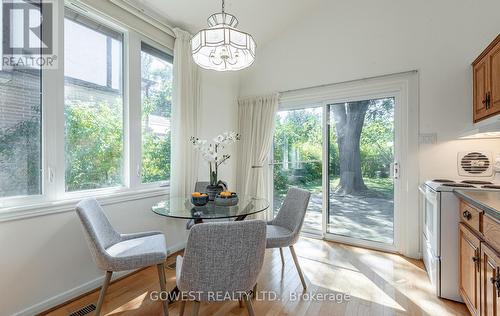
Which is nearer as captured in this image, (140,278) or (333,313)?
(333,313)

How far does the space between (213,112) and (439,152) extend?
2888mm

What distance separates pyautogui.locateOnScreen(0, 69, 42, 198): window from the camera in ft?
5.42

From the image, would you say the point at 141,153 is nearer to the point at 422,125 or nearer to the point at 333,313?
the point at 333,313

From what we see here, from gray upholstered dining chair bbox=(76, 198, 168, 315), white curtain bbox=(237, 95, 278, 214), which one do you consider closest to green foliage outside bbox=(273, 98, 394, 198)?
white curtain bbox=(237, 95, 278, 214)

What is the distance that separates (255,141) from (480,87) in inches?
104

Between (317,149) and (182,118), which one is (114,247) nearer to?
(182,118)

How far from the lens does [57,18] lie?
190 centimetres

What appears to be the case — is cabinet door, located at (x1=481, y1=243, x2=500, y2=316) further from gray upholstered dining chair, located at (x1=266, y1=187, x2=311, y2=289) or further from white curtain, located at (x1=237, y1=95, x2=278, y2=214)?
white curtain, located at (x1=237, y1=95, x2=278, y2=214)

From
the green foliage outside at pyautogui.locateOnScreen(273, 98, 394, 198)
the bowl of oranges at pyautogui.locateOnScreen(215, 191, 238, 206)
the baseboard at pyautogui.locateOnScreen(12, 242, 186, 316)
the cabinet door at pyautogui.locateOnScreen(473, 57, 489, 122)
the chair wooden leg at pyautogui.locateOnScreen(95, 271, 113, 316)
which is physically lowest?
the baseboard at pyautogui.locateOnScreen(12, 242, 186, 316)

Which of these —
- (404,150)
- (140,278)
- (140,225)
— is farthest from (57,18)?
(404,150)

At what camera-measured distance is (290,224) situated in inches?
90.3

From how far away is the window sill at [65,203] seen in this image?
1.62 m

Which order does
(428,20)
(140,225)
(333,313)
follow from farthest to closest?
(428,20) → (140,225) → (333,313)

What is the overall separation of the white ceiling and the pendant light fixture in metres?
1.01
